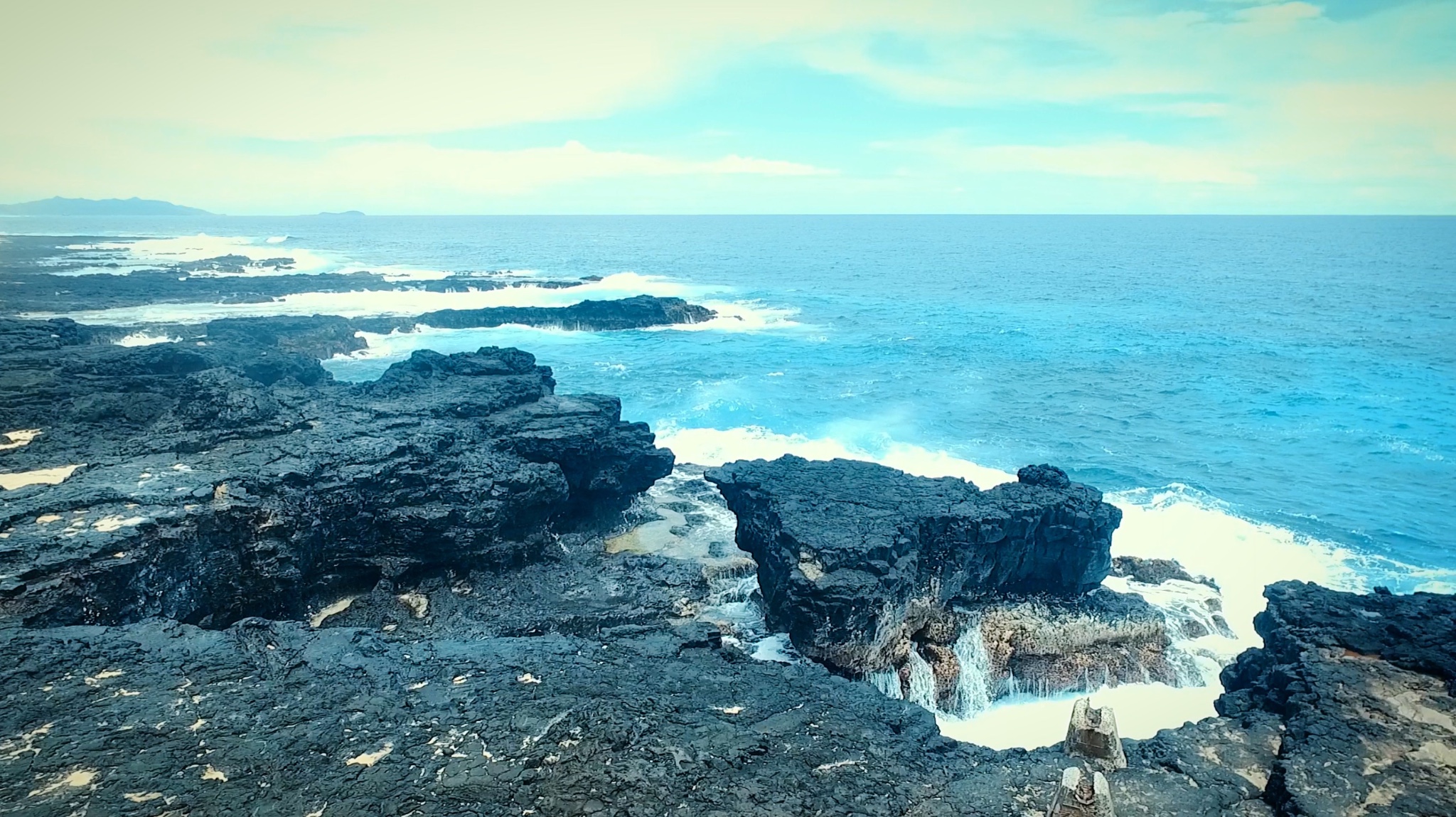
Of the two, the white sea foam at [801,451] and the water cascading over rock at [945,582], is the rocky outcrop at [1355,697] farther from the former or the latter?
the white sea foam at [801,451]

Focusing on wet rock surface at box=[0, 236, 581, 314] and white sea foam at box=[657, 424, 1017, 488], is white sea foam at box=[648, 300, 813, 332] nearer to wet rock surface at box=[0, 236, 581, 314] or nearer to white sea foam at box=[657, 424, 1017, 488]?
wet rock surface at box=[0, 236, 581, 314]

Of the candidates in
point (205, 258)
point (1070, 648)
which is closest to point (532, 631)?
point (1070, 648)

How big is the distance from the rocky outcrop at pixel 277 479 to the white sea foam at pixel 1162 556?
951 centimetres

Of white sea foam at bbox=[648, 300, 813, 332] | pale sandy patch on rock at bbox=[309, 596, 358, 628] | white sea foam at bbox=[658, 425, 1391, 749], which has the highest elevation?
white sea foam at bbox=[648, 300, 813, 332]

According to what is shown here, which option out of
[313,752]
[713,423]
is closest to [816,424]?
[713,423]

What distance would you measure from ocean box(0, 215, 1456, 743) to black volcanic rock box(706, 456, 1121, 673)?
11.1 ft

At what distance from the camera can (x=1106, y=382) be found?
46.3m

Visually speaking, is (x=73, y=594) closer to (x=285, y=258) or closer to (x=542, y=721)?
(x=542, y=721)

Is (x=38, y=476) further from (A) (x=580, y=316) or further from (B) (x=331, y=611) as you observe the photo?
(A) (x=580, y=316)

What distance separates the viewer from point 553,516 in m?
21.4

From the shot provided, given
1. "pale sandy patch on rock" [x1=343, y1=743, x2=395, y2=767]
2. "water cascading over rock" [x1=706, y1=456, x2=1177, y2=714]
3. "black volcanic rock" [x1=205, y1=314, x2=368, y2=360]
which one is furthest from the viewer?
"black volcanic rock" [x1=205, y1=314, x2=368, y2=360]

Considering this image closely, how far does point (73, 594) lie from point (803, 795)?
11537 mm

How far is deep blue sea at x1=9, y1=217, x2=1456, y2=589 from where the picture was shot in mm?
28250

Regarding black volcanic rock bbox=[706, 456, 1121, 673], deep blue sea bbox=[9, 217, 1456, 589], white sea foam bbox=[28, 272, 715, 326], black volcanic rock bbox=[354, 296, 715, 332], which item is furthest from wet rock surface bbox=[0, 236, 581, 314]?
black volcanic rock bbox=[706, 456, 1121, 673]
